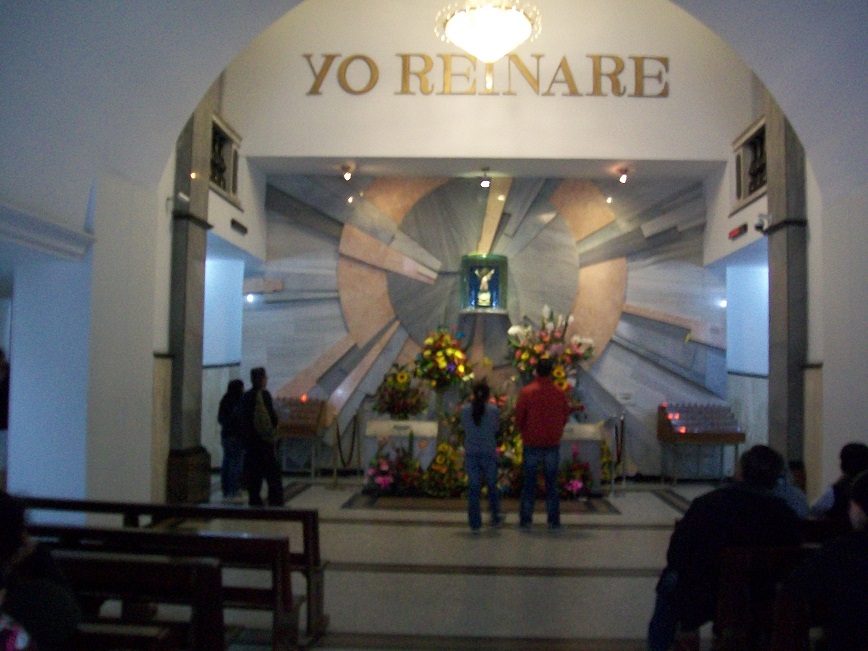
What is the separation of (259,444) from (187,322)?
56.3 inches

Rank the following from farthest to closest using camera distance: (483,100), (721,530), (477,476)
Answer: (483,100)
(477,476)
(721,530)

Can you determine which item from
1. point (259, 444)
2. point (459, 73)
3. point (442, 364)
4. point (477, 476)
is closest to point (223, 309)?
point (442, 364)

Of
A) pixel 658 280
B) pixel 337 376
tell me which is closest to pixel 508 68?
pixel 658 280

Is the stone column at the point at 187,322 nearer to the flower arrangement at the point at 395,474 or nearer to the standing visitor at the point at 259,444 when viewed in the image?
the standing visitor at the point at 259,444

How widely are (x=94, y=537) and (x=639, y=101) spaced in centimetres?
773

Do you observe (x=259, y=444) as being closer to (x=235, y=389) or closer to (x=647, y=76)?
(x=235, y=389)

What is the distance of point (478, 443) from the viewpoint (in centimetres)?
674

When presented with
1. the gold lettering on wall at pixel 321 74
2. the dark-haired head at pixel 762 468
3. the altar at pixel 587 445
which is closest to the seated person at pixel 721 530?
the dark-haired head at pixel 762 468

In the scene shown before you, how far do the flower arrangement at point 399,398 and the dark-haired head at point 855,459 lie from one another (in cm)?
588

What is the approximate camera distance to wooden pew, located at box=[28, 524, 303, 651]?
136 inches

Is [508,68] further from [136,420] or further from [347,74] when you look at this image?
[136,420]

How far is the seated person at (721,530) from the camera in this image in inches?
124

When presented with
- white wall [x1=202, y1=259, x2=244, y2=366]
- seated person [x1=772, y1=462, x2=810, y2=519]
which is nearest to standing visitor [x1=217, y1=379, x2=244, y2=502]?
white wall [x1=202, y1=259, x2=244, y2=366]

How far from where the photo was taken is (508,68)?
9.25 metres
